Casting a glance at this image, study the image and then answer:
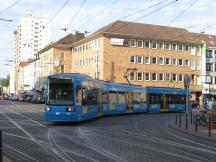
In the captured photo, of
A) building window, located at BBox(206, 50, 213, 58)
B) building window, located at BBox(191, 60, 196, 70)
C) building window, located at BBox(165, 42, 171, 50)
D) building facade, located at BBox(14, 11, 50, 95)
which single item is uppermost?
building facade, located at BBox(14, 11, 50, 95)

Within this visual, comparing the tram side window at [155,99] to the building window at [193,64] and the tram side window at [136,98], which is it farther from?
the building window at [193,64]

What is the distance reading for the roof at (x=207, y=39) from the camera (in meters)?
91.4

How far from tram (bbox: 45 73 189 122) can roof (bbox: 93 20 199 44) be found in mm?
32010

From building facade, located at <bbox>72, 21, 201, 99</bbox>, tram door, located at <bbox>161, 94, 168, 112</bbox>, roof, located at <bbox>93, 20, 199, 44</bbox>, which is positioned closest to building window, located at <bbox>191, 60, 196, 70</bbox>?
building facade, located at <bbox>72, 21, 201, 99</bbox>

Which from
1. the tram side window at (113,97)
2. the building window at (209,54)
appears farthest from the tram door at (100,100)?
the building window at (209,54)

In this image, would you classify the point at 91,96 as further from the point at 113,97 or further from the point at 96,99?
the point at 113,97

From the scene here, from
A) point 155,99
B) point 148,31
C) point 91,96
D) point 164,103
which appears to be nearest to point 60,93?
point 91,96

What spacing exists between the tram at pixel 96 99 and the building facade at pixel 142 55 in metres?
28.2

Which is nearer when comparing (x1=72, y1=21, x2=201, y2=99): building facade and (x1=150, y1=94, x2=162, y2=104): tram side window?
(x1=150, y1=94, x2=162, y2=104): tram side window

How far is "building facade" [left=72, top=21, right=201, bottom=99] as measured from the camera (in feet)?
262

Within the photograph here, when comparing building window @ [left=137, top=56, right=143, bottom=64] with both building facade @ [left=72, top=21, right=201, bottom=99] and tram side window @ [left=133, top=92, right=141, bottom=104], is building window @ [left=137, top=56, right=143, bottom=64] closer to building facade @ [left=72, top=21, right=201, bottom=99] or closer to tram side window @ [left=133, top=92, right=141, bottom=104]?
building facade @ [left=72, top=21, right=201, bottom=99]

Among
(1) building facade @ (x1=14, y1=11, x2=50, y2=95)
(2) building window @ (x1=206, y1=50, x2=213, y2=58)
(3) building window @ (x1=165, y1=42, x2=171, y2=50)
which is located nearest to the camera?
(3) building window @ (x1=165, y1=42, x2=171, y2=50)

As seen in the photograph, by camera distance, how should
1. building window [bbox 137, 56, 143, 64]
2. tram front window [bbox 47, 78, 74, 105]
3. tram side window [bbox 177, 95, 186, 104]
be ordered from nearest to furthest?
tram front window [bbox 47, 78, 74, 105], tram side window [bbox 177, 95, 186, 104], building window [bbox 137, 56, 143, 64]

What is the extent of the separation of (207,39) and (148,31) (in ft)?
51.5
